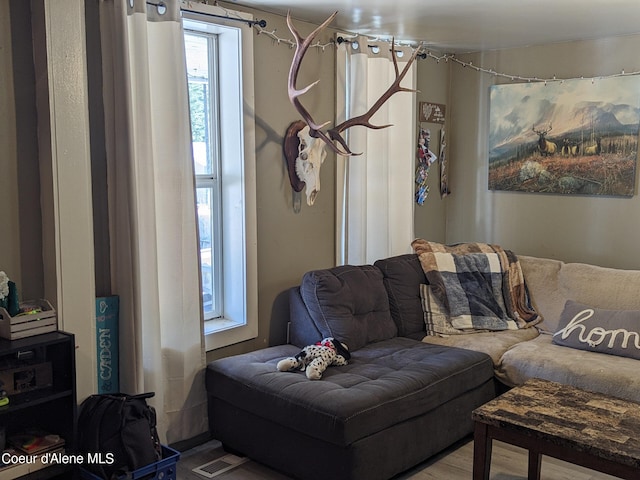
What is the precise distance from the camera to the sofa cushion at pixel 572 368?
130 inches

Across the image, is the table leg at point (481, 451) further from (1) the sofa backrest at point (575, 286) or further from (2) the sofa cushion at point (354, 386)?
(1) the sofa backrest at point (575, 286)

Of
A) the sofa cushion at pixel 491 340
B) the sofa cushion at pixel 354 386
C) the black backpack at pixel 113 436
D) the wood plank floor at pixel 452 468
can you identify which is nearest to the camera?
the black backpack at pixel 113 436

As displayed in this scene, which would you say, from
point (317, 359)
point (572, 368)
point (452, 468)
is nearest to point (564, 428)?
point (452, 468)

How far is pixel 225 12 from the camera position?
3.45 meters

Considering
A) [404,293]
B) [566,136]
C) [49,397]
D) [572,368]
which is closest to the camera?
[49,397]

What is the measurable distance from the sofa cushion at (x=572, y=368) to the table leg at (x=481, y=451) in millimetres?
920

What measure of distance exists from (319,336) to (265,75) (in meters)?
1.48

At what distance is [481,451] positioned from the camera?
2.73 metres

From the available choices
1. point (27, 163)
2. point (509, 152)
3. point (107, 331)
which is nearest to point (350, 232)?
point (509, 152)

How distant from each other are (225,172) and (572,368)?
2107mm

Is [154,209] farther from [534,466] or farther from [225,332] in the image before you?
[534,466]

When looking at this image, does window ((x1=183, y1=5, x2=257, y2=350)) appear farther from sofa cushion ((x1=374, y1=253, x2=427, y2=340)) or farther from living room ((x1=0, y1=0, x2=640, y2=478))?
sofa cushion ((x1=374, y1=253, x2=427, y2=340))

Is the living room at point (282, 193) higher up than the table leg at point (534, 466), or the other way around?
the living room at point (282, 193)

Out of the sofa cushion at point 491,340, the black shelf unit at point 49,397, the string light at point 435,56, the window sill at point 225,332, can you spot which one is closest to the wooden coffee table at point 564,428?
the sofa cushion at point 491,340
